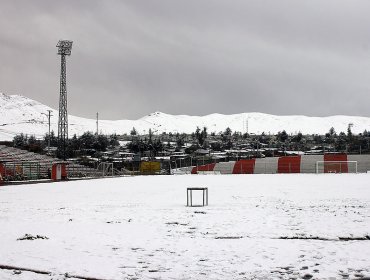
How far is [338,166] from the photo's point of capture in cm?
4294

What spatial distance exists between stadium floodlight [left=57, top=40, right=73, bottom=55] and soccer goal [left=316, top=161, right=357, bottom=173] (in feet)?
132

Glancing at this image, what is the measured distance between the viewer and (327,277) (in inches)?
255

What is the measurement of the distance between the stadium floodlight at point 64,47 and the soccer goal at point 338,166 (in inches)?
1588

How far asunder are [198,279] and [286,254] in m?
2.14

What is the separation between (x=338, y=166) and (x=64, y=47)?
1673 inches

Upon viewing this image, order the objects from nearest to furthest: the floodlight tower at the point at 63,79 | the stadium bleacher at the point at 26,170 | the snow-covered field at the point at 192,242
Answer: the snow-covered field at the point at 192,242, the stadium bleacher at the point at 26,170, the floodlight tower at the point at 63,79

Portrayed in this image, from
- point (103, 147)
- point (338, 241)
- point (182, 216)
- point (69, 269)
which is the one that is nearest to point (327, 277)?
point (338, 241)

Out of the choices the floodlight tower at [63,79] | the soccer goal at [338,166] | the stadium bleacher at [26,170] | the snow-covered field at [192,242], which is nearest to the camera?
the snow-covered field at [192,242]

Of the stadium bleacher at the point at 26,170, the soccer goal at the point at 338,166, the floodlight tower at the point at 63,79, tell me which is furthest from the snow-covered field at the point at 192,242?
the floodlight tower at the point at 63,79

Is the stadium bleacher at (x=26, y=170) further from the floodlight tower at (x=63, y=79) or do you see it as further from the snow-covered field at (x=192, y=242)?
the snow-covered field at (x=192, y=242)

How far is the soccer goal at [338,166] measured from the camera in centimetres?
4275

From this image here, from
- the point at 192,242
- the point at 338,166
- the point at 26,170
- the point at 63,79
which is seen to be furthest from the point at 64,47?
the point at 192,242

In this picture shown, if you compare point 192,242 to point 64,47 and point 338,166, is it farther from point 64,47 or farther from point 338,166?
point 64,47

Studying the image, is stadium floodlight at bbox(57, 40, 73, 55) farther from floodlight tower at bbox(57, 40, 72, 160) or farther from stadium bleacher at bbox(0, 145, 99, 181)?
stadium bleacher at bbox(0, 145, 99, 181)
